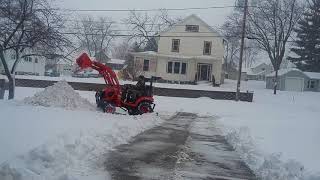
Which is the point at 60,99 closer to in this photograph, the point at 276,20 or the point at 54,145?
the point at 54,145

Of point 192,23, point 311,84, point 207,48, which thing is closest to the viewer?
point 207,48

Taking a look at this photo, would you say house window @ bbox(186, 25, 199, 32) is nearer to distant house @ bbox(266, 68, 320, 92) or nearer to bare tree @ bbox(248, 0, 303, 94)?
bare tree @ bbox(248, 0, 303, 94)

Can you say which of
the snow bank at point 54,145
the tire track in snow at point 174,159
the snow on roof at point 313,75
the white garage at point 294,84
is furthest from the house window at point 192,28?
the tire track in snow at point 174,159

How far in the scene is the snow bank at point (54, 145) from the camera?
26.3 feet

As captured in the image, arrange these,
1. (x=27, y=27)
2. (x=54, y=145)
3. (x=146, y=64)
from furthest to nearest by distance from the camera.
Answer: (x=146, y=64)
(x=27, y=27)
(x=54, y=145)

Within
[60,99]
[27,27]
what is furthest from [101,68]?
[27,27]

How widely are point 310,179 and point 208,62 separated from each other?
148 feet

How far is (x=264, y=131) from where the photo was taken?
57.3 ft

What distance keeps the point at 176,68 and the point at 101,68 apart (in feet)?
107

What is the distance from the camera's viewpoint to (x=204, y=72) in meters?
53.7

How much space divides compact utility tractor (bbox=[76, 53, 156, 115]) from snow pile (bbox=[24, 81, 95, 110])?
0.90 m

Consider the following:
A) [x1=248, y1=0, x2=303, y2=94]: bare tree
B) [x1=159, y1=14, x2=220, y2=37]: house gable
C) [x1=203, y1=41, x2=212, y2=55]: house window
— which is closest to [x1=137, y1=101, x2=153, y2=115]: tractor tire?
[x1=203, y1=41, x2=212, y2=55]: house window

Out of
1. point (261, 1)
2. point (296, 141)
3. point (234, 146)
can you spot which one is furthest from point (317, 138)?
point (261, 1)

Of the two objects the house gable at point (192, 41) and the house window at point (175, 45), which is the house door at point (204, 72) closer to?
the house gable at point (192, 41)
